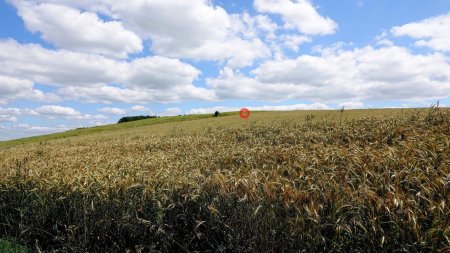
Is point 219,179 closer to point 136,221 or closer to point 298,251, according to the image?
point 136,221

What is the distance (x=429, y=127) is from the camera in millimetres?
13914

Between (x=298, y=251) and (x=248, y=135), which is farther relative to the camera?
(x=248, y=135)

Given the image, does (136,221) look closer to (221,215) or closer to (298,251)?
(221,215)

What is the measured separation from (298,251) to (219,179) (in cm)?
249

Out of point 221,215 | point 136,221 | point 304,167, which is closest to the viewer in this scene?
point 221,215

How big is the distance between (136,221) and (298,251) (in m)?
3.24

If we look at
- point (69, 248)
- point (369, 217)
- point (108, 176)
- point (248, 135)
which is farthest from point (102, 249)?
point (248, 135)

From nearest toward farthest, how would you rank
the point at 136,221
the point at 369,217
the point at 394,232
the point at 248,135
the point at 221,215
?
the point at 394,232, the point at 369,217, the point at 221,215, the point at 136,221, the point at 248,135

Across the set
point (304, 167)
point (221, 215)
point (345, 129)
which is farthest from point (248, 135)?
point (221, 215)

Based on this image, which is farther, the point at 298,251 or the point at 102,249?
the point at 102,249

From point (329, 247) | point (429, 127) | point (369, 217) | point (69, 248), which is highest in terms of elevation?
point (429, 127)

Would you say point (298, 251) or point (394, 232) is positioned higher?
point (394, 232)

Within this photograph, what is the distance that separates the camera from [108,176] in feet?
30.7

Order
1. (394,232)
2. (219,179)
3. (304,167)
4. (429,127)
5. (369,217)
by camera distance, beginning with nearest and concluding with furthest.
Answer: (394,232)
(369,217)
(219,179)
(304,167)
(429,127)
